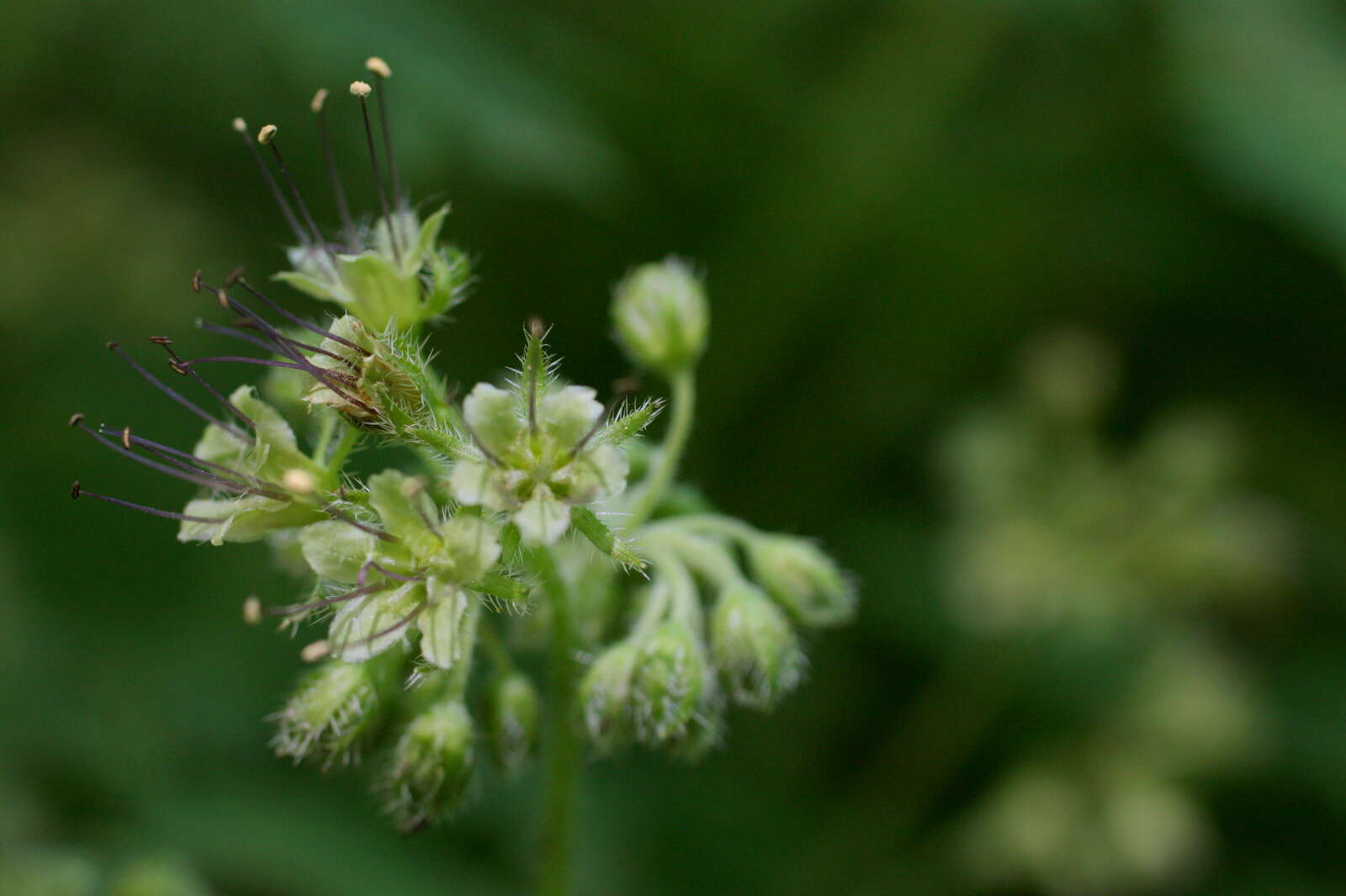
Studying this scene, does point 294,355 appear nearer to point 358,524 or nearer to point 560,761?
point 358,524

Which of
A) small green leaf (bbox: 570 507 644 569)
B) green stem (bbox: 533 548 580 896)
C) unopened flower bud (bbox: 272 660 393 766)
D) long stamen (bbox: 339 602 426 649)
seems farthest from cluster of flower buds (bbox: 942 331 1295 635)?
long stamen (bbox: 339 602 426 649)

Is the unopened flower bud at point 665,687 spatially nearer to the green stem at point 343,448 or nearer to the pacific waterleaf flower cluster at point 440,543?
the pacific waterleaf flower cluster at point 440,543

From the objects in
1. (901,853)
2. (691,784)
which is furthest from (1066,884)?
(691,784)

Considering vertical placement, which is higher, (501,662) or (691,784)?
(691,784)

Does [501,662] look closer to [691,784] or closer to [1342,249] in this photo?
[691,784]

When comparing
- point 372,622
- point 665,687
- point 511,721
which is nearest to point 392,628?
point 372,622

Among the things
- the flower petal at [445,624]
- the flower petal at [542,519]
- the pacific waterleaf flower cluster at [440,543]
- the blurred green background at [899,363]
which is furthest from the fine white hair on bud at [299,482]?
the blurred green background at [899,363]

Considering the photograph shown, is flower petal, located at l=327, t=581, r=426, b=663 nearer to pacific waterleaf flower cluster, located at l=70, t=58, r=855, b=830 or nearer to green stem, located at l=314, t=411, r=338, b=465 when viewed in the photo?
pacific waterleaf flower cluster, located at l=70, t=58, r=855, b=830
